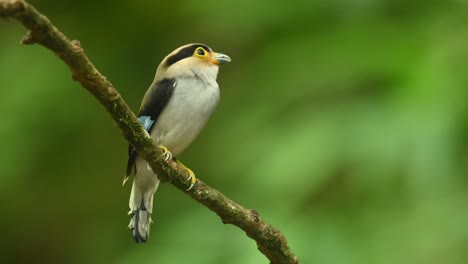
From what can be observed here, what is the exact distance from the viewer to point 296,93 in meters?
4.14

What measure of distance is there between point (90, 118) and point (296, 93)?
169 centimetres

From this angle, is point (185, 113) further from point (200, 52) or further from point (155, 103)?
point (200, 52)

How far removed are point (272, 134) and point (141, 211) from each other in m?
0.85

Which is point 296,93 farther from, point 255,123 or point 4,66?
point 4,66

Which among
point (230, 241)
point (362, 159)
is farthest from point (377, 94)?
point (230, 241)

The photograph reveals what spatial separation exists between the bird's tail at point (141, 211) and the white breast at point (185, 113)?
315 millimetres

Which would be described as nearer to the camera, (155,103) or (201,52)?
(155,103)

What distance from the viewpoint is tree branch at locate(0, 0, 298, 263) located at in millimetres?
1779

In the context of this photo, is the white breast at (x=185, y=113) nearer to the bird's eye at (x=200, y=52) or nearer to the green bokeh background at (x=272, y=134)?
the bird's eye at (x=200, y=52)

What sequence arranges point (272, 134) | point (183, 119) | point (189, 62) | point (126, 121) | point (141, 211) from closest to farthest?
point (126, 121)
point (183, 119)
point (189, 62)
point (141, 211)
point (272, 134)

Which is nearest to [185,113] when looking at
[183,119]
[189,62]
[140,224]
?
[183,119]

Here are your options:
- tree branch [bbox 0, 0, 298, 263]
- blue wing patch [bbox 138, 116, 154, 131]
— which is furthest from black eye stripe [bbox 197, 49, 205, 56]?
tree branch [bbox 0, 0, 298, 263]

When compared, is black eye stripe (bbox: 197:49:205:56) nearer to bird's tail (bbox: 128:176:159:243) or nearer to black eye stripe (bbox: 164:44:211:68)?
black eye stripe (bbox: 164:44:211:68)

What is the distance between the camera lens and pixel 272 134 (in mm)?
4039
